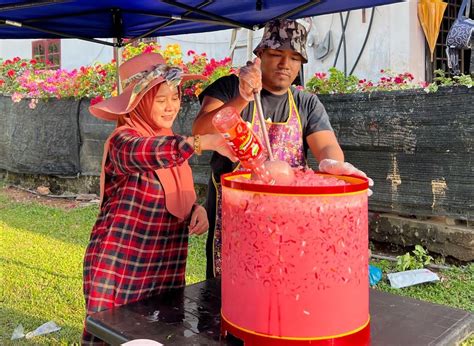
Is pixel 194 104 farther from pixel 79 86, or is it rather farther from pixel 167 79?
pixel 167 79

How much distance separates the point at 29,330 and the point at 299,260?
2683mm

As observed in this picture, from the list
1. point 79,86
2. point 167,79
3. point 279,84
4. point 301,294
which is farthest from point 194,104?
point 301,294

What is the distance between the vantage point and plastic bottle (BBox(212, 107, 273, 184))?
123cm

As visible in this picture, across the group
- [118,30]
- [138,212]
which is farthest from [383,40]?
[138,212]

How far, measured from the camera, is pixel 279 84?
2199 millimetres

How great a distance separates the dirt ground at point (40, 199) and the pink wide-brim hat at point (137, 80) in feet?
16.4

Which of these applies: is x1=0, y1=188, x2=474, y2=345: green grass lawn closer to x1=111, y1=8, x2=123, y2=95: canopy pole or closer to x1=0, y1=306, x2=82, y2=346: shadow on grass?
x1=0, y1=306, x2=82, y2=346: shadow on grass

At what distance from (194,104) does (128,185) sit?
3677 mm

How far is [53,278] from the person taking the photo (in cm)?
411

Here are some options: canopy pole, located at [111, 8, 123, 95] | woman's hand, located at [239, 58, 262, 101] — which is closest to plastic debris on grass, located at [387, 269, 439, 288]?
canopy pole, located at [111, 8, 123, 95]

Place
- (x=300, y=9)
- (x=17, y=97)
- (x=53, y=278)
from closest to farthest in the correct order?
(x=300, y=9) < (x=53, y=278) < (x=17, y=97)

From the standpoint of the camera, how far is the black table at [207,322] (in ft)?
4.39

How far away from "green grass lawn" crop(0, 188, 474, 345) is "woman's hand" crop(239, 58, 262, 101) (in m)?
1.62

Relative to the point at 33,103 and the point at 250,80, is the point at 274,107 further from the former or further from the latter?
the point at 33,103
